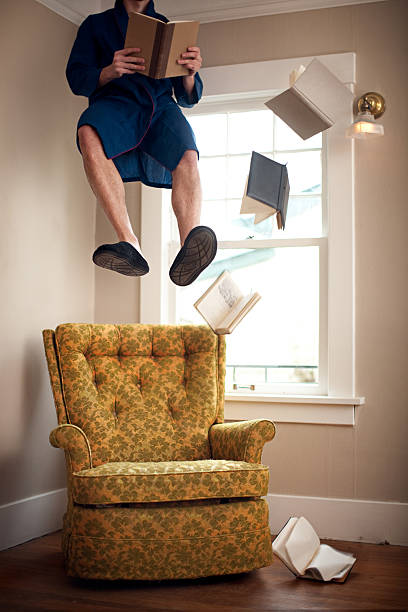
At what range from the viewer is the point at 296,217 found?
12.4ft

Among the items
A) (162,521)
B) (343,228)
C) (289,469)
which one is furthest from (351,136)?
(162,521)

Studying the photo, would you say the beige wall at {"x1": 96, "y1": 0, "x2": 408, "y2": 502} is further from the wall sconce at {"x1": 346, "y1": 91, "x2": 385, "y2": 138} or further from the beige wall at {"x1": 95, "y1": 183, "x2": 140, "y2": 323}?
the beige wall at {"x1": 95, "y1": 183, "x2": 140, "y2": 323}

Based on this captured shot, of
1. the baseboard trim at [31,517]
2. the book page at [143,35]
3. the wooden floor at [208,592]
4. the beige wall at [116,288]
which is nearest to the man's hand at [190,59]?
the book page at [143,35]

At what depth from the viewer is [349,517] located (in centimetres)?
343

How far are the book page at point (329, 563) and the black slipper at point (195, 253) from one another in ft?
4.25

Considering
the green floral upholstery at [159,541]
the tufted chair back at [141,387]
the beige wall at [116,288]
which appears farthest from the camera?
the beige wall at [116,288]

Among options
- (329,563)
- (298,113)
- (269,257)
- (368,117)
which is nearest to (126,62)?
(298,113)

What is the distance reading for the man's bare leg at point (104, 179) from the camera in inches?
108

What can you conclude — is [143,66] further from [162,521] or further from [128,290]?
[162,521]

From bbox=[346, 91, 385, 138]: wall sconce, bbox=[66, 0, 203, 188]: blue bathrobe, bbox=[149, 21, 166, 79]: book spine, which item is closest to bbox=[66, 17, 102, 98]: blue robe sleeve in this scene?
bbox=[66, 0, 203, 188]: blue bathrobe

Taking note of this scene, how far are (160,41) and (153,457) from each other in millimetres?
1812

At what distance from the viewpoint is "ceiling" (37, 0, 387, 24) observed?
12.1ft

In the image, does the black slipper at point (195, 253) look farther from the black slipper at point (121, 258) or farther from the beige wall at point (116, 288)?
the beige wall at point (116, 288)

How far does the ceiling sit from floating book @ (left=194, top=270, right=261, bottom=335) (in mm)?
1654
